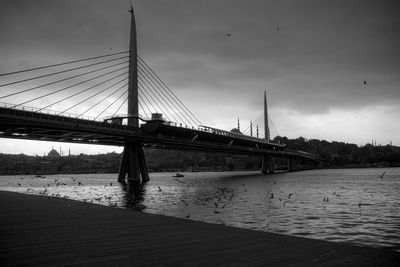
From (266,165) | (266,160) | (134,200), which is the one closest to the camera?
(134,200)

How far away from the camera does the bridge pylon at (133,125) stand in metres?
84.9

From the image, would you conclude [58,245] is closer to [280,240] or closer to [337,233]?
[280,240]

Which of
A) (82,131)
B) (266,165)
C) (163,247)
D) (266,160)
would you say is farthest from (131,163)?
(266,165)

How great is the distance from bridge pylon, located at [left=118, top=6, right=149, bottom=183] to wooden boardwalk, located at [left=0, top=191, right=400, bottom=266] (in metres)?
68.3

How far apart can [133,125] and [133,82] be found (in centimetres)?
1017

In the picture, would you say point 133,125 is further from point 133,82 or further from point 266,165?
point 266,165

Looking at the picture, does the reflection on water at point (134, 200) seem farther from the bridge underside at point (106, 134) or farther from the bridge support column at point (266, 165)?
the bridge support column at point (266, 165)

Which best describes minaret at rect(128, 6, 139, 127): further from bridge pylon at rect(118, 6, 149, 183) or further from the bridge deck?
the bridge deck

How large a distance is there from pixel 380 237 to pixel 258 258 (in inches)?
478

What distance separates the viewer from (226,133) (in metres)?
128

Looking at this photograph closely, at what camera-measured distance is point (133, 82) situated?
281 feet

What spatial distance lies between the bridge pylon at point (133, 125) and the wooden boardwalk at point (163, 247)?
68.3 metres

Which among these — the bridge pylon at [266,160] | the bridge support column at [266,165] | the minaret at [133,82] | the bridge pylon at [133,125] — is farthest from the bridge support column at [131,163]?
the bridge support column at [266,165]

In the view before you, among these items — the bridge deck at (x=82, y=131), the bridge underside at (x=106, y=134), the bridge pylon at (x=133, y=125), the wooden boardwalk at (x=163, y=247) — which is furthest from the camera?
the bridge pylon at (x=133, y=125)
